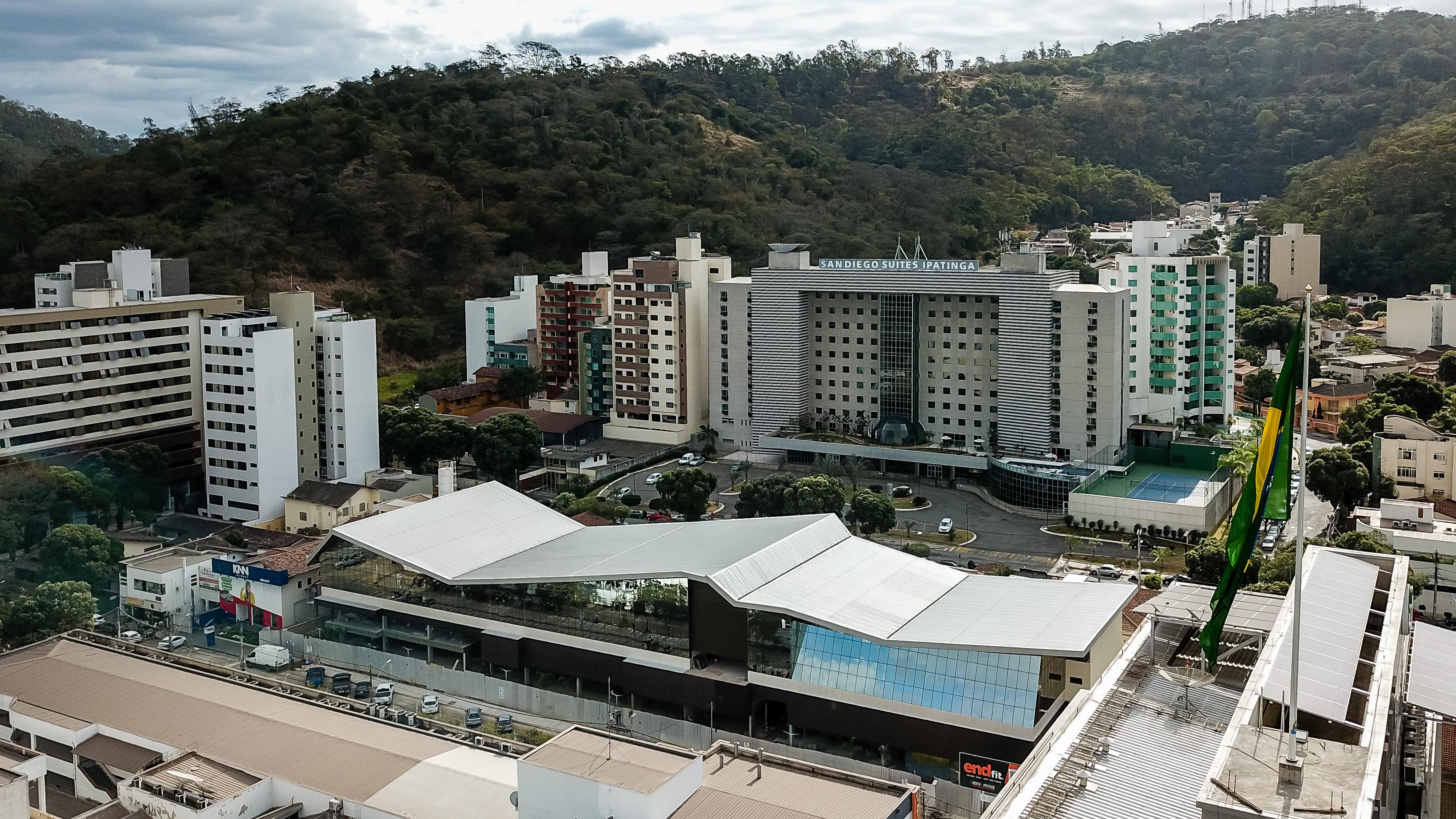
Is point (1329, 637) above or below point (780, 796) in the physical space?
above

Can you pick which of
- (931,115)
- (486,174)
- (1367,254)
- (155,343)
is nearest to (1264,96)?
(931,115)

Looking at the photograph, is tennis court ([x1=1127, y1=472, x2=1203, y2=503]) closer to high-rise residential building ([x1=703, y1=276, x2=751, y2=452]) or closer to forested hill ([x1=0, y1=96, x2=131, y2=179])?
high-rise residential building ([x1=703, y1=276, x2=751, y2=452])

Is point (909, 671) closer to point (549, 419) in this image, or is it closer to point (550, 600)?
point (550, 600)

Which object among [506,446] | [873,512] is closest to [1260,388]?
[873,512]

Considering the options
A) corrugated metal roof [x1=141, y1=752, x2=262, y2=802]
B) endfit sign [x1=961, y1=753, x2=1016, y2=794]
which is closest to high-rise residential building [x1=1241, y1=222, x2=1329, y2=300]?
endfit sign [x1=961, y1=753, x2=1016, y2=794]

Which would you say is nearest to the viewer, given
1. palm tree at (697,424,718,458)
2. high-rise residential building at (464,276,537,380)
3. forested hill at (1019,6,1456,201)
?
palm tree at (697,424,718,458)
